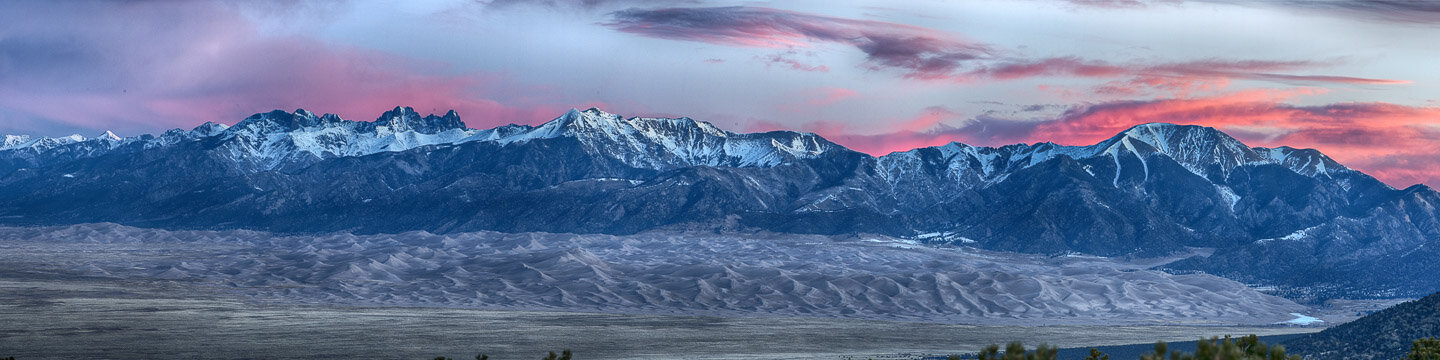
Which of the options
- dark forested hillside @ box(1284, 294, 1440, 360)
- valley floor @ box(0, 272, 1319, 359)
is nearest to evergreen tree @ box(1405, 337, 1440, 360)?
dark forested hillside @ box(1284, 294, 1440, 360)

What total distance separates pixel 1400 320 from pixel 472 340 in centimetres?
9490

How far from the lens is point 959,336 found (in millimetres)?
172875

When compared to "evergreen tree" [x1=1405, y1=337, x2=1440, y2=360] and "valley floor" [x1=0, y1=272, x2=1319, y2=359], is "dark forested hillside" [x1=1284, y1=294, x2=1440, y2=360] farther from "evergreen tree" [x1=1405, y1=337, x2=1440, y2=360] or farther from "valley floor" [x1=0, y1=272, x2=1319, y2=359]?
"evergreen tree" [x1=1405, y1=337, x2=1440, y2=360]

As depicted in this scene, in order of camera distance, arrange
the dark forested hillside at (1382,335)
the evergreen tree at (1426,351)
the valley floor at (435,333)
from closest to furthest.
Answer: the evergreen tree at (1426,351)
the dark forested hillside at (1382,335)
the valley floor at (435,333)

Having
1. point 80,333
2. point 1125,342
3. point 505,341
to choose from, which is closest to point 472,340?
point 505,341

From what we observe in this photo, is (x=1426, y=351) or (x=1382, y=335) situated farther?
(x=1382, y=335)

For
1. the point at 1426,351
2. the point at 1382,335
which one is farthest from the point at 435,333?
the point at 1426,351

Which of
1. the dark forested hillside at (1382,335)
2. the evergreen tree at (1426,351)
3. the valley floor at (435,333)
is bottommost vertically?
the valley floor at (435,333)

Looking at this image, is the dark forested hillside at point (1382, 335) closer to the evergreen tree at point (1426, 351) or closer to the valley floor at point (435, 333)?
the valley floor at point (435, 333)

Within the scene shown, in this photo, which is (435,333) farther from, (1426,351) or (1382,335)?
(1426,351)

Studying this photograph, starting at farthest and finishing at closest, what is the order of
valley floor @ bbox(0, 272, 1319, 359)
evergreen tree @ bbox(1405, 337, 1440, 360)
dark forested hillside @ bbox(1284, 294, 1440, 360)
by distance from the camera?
valley floor @ bbox(0, 272, 1319, 359), dark forested hillside @ bbox(1284, 294, 1440, 360), evergreen tree @ bbox(1405, 337, 1440, 360)

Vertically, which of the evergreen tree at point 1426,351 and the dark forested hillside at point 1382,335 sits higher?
the evergreen tree at point 1426,351

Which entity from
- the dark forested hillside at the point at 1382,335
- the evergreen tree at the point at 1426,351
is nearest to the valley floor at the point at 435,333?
the dark forested hillside at the point at 1382,335

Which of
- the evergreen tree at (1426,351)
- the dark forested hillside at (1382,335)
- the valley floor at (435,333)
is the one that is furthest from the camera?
the valley floor at (435,333)
